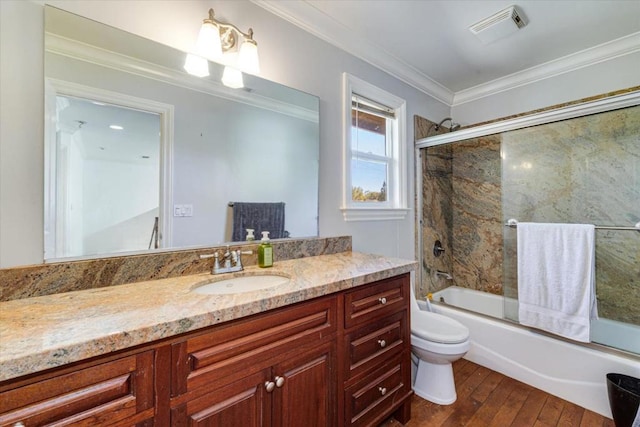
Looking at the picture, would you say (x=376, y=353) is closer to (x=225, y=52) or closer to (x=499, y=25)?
(x=225, y=52)

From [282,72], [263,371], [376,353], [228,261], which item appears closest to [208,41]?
[282,72]

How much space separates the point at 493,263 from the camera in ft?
8.68

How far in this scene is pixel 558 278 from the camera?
1911mm

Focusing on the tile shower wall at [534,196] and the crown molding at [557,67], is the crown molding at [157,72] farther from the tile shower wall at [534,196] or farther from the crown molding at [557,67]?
the crown molding at [557,67]

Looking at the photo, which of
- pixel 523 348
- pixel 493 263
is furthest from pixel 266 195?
pixel 493 263

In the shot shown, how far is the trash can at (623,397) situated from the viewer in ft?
4.40

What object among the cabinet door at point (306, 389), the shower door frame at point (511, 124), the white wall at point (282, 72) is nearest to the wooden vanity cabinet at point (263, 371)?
the cabinet door at point (306, 389)

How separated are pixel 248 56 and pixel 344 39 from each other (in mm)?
802

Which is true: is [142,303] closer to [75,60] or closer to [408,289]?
[75,60]

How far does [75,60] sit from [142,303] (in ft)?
3.23

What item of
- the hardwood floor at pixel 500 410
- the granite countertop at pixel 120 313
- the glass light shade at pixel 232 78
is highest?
the glass light shade at pixel 232 78

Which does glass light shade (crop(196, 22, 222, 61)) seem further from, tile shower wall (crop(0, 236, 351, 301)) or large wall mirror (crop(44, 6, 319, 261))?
tile shower wall (crop(0, 236, 351, 301))

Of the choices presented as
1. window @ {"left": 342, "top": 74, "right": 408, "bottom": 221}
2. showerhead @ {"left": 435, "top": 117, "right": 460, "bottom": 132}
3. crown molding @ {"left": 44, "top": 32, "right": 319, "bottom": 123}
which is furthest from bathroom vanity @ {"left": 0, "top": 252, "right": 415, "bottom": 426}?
showerhead @ {"left": 435, "top": 117, "right": 460, "bottom": 132}

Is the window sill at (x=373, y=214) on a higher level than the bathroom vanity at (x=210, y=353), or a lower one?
higher
